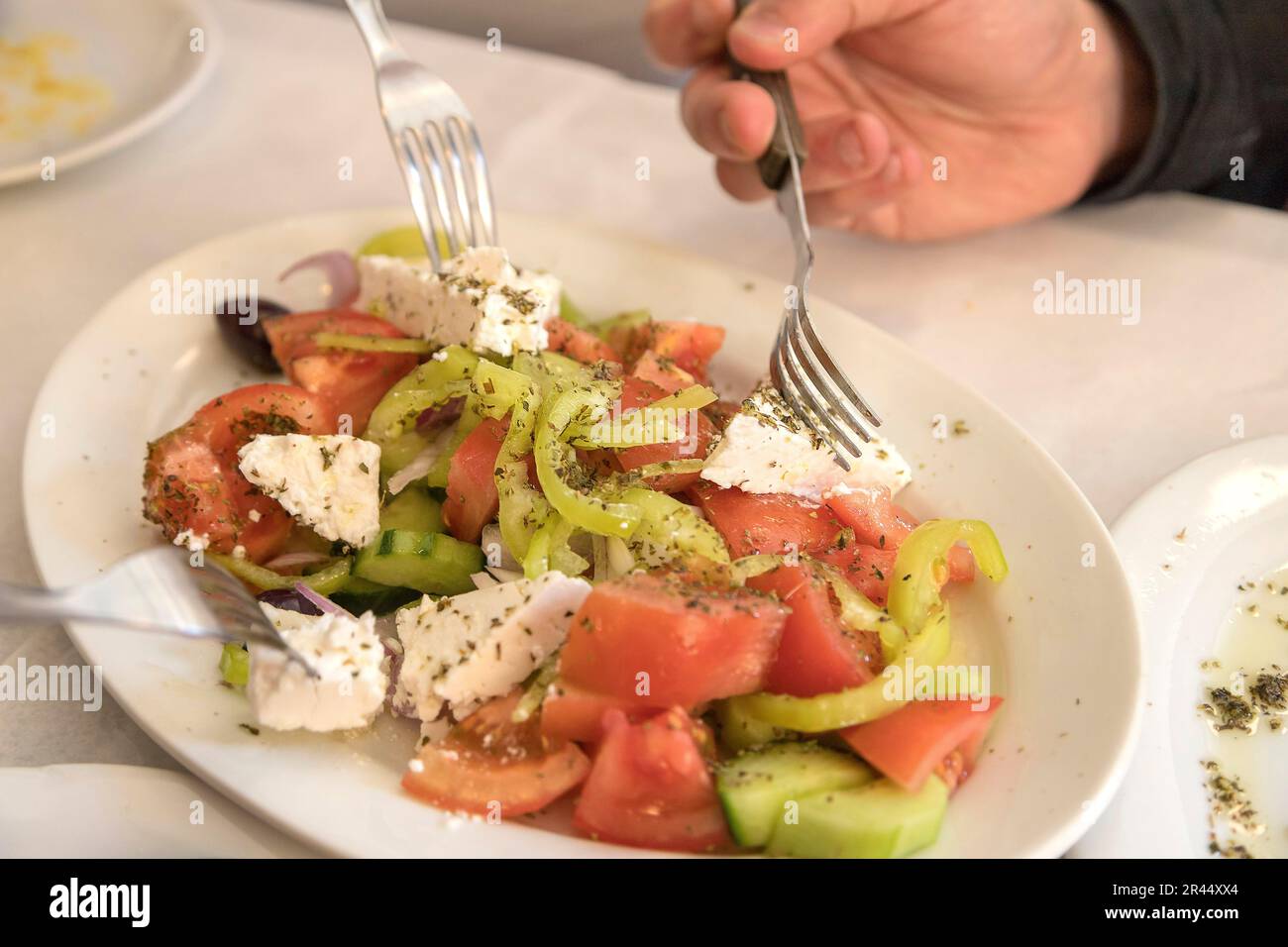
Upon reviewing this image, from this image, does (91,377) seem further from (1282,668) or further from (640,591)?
(1282,668)

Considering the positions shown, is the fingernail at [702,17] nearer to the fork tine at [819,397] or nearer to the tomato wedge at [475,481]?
the fork tine at [819,397]

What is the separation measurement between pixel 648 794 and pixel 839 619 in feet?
1.31

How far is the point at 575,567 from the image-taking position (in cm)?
176

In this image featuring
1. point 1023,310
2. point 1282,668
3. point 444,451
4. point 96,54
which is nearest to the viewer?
point 1282,668

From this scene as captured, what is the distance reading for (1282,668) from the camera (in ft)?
5.94

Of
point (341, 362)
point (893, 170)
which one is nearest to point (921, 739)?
point (341, 362)

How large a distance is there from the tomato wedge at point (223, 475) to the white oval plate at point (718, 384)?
0.10 metres

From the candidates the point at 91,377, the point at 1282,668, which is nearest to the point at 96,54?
the point at 91,377

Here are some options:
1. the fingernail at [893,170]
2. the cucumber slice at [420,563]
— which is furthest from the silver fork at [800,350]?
the cucumber slice at [420,563]

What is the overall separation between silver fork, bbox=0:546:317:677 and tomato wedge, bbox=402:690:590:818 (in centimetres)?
21

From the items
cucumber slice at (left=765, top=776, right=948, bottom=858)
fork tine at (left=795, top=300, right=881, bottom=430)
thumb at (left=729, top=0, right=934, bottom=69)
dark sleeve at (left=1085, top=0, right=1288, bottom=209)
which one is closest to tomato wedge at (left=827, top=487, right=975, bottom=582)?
fork tine at (left=795, top=300, right=881, bottom=430)

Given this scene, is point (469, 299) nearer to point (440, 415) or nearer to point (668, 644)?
point (440, 415)

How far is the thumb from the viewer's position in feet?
8.03

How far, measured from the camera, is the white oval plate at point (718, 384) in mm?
1444
